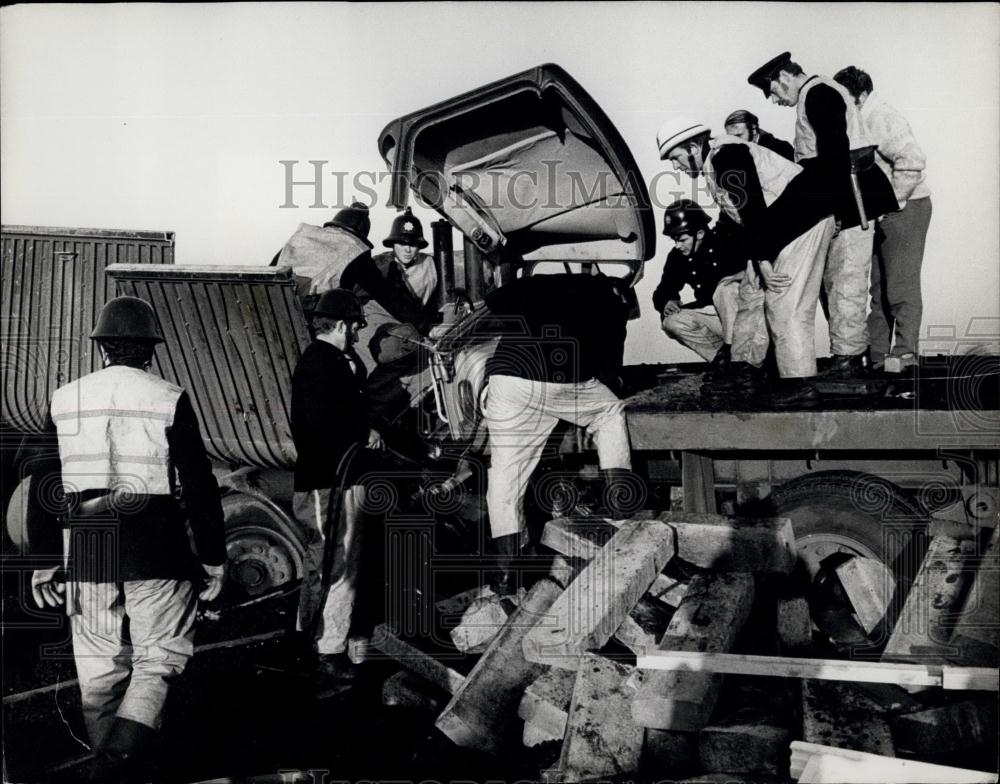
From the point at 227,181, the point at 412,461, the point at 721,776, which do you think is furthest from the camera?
the point at 412,461

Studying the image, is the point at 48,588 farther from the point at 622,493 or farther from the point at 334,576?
the point at 622,493

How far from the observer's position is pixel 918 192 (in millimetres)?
3867

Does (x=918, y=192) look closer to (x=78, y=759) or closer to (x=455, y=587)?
(x=455, y=587)

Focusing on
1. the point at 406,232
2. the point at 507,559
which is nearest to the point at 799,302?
the point at 507,559

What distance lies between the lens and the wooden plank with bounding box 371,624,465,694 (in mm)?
3693

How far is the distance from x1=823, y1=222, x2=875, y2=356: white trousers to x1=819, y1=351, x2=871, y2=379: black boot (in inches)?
0.9

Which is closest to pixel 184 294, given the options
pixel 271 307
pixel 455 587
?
pixel 271 307

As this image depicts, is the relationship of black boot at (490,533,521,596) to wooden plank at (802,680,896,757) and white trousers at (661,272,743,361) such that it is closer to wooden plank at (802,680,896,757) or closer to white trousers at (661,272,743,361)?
wooden plank at (802,680,896,757)

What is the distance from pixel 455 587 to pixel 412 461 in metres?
0.67

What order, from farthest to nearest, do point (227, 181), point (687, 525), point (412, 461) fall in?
point (412, 461)
point (227, 181)
point (687, 525)

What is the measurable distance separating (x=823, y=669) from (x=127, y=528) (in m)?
2.93

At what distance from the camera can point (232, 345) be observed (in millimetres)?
4113

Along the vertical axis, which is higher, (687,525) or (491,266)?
(491,266)

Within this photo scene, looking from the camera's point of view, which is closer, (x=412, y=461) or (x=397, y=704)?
(x=397, y=704)
